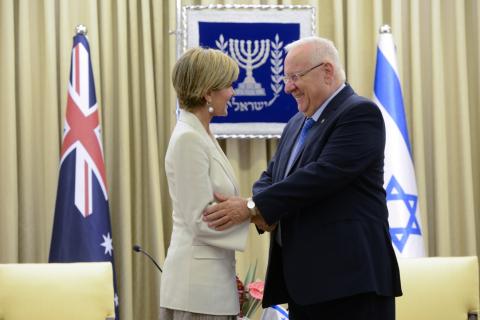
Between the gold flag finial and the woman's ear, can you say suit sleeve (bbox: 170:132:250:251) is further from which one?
the gold flag finial

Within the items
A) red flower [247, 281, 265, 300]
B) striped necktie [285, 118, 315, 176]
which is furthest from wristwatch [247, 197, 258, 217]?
red flower [247, 281, 265, 300]

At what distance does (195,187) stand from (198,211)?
86 millimetres

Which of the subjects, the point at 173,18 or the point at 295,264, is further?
the point at 173,18

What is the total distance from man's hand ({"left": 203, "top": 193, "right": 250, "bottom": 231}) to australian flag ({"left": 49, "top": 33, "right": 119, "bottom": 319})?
2268 millimetres

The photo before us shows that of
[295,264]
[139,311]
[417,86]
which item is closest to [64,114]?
[139,311]

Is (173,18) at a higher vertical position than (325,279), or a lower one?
higher

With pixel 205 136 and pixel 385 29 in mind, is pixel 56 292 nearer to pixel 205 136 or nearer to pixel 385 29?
pixel 205 136

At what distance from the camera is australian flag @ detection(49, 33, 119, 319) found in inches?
193

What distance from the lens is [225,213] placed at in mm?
2787

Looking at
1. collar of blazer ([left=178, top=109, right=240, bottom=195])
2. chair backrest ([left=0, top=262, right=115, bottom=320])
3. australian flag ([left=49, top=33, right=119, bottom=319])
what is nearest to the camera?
collar of blazer ([left=178, top=109, right=240, bottom=195])

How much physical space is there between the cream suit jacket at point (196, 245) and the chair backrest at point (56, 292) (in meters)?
1.27

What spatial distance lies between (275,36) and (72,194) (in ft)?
5.82

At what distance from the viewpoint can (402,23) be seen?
574cm

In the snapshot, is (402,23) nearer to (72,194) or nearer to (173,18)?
(173,18)
